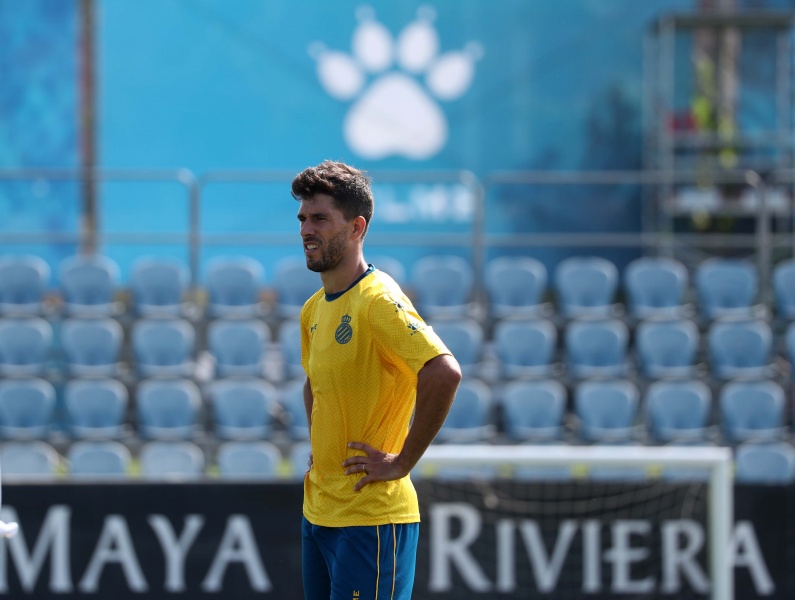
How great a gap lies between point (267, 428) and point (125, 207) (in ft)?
13.7

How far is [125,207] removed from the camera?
1246cm

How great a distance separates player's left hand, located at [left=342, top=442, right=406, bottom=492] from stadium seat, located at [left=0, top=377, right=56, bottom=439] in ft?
20.3

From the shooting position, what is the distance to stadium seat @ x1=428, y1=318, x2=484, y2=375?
9.48m

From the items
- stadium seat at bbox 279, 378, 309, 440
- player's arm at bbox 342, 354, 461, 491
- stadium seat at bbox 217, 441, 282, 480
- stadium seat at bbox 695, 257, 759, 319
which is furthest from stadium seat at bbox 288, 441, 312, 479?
player's arm at bbox 342, 354, 461, 491

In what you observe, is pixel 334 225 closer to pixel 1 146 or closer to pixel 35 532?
pixel 35 532

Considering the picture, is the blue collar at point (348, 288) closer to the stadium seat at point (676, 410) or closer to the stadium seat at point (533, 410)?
the stadium seat at point (533, 410)

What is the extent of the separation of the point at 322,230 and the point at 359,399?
1.69 feet

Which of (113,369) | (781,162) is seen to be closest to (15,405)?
(113,369)

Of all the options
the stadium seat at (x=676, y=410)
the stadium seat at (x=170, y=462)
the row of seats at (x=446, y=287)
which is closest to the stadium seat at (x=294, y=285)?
the row of seats at (x=446, y=287)

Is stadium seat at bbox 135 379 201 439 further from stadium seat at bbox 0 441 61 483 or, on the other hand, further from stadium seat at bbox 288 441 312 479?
stadium seat at bbox 288 441 312 479

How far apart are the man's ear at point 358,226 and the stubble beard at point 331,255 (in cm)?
5

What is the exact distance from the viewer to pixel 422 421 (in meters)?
3.51

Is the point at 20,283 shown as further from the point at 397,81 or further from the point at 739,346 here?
the point at 739,346

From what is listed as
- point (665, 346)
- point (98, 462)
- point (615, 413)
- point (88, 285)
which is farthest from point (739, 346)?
point (88, 285)
